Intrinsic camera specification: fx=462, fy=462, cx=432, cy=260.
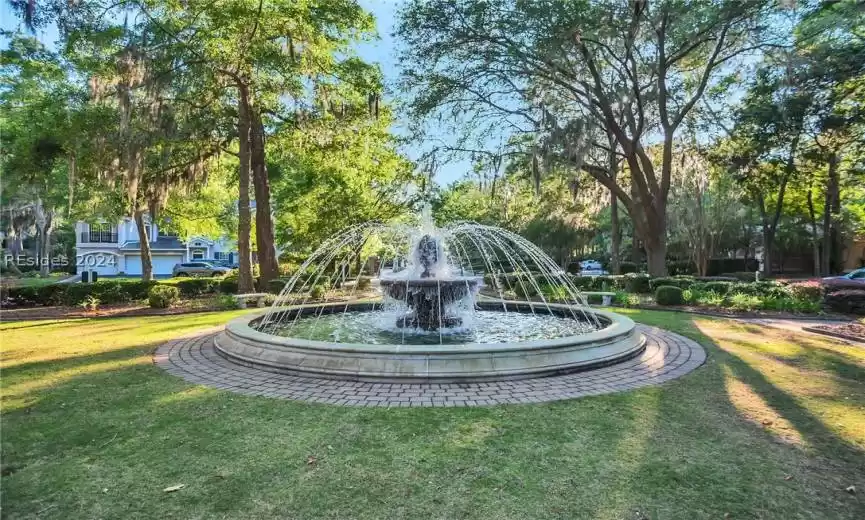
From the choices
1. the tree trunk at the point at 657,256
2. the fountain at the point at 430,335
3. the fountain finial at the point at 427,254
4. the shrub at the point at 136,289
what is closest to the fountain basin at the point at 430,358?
the fountain at the point at 430,335

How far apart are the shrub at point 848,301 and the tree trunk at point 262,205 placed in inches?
789

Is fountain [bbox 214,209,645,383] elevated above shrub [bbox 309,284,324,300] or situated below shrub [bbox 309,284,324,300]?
below

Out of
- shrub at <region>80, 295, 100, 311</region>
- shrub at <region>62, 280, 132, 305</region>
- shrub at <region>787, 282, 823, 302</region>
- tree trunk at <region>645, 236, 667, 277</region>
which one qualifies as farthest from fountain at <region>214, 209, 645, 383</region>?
shrub at <region>62, 280, 132, 305</region>

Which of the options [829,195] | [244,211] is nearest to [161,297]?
[244,211]

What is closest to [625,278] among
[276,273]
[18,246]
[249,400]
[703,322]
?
A: [703,322]

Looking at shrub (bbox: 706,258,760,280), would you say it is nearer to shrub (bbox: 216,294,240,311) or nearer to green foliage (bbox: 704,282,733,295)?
green foliage (bbox: 704,282,733,295)

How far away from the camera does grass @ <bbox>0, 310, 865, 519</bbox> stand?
3.27m

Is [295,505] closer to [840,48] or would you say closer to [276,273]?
[276,273]

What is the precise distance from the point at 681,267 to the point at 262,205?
114 feet

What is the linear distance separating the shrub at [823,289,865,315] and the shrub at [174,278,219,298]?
73.9 feet

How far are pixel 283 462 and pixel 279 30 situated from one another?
14.7 meters

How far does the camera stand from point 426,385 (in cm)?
600

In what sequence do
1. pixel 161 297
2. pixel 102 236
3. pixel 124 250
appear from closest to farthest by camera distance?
pixel 161 297 → pixel 124 250 → pixel 102 236

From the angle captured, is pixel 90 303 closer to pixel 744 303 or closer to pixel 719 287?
pixel 744 303
